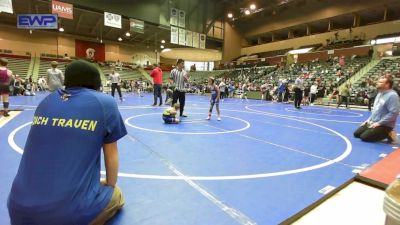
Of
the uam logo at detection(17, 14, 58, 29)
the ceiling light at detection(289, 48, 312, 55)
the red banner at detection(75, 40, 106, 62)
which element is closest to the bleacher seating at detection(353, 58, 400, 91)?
the ceiling light at detection(289, 48, 312, 55)

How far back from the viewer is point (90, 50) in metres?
32.6

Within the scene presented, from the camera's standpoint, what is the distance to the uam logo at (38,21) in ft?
45.1

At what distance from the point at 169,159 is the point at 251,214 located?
1753 mm

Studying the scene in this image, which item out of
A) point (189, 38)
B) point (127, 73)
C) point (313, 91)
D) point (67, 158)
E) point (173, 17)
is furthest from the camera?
point (127, 73)

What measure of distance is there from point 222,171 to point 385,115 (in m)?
4.01

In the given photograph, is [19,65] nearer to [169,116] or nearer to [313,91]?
[169,116]

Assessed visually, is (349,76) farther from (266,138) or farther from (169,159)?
(169,159)

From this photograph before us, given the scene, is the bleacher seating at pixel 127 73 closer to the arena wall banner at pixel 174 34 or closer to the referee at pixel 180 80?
the arena wall banner at pixel 174 34

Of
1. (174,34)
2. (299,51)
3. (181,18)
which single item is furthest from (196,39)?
(299,51)

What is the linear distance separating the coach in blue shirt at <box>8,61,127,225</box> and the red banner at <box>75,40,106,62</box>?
33967 mm

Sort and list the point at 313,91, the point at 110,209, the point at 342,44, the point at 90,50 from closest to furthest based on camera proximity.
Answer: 1. the point at 110,209
2. the point at 313,91
3. the point at 342,44
4. the point at 90,50

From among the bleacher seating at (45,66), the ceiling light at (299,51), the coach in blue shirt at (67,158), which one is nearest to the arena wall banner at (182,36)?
the ceiling light at (299,51)

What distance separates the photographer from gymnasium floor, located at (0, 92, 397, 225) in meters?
2.33

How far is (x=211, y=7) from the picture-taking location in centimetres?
3019
